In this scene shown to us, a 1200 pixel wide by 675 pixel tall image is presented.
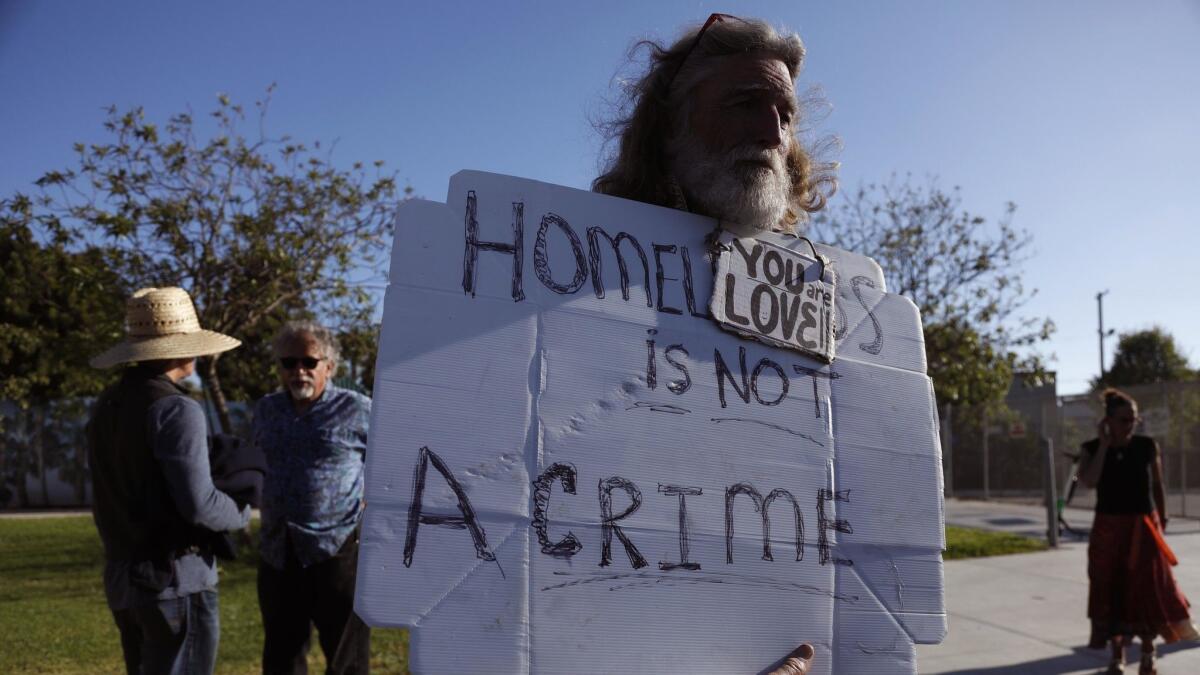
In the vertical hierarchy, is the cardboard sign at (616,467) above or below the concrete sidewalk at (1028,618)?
above

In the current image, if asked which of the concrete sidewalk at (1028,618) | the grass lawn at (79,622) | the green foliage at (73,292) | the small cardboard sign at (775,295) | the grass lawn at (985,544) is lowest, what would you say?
the grass lawn at (79,622)

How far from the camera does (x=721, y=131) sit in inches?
66.2

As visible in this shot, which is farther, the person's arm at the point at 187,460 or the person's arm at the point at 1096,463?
the person's arm at the point at 1096,463

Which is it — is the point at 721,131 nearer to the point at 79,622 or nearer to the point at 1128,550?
the point at 1128,550

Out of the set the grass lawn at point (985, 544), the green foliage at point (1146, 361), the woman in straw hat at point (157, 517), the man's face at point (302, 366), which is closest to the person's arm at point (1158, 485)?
the grass lawn at point (985, 544)

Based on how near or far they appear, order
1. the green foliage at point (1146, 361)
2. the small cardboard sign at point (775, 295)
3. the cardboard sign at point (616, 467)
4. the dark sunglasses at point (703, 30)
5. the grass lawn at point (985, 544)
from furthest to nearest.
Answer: the green foliage at point (1146, 361)
the grass lawn at point (985, 544)
the dark sunglasses at point (703, 30)
the small cardboard sign at point (775, 295)
the cardboard sign at point (616, 467)

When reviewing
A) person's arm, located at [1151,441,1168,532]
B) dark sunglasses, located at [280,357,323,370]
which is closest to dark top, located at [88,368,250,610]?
dark sunglasses, located at [280,357,323,370]

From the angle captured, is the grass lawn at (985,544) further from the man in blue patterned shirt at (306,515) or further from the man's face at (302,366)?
the man's face at (302,366)

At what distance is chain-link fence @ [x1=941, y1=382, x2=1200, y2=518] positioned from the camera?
15688 mm

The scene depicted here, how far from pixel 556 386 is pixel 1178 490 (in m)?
18.1

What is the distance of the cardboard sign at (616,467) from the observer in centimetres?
122

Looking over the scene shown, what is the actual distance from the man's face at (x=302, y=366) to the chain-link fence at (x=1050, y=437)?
11209 millimetres

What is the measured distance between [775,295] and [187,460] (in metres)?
2.12

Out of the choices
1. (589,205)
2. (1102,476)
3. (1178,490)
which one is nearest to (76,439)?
(1102,476)
